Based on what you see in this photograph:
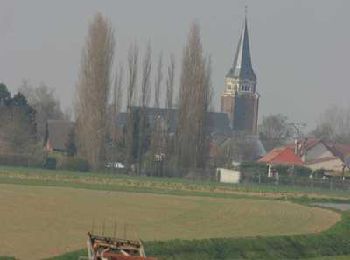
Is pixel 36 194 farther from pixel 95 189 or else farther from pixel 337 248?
pixel 337 248

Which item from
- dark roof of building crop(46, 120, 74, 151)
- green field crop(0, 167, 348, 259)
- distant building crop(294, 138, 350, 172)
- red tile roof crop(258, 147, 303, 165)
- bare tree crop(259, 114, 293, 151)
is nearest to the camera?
green field crop(0, 167, 348, 259)

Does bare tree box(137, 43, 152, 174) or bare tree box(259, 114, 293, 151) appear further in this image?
bare tree box(259, 114, 293, 151)

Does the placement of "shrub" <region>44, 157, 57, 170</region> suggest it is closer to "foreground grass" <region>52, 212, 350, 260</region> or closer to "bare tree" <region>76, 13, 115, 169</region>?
"bare tree" <region>76, 13, 115, 169</region>

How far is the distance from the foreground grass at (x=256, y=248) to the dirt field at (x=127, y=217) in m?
1.97

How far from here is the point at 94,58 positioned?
101 m

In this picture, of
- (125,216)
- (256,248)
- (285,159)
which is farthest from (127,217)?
(285,159)

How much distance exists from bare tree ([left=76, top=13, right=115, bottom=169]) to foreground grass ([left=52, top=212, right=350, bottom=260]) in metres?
57.6

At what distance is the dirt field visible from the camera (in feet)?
113

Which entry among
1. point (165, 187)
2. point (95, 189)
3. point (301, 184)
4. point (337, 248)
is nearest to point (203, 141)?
point (301, 184)

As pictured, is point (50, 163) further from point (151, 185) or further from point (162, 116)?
point (151, 185)

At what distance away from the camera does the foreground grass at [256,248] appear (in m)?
32.0

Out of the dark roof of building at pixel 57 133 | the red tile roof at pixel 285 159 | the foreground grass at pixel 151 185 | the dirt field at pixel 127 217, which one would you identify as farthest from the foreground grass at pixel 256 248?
the dark roof of building at pixel 57 133

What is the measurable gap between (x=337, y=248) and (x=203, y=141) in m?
64.3

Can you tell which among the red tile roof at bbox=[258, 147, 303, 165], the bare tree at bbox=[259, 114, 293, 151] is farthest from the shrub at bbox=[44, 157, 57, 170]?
the bare tree at bbox=[259, 114, 293, 151]
